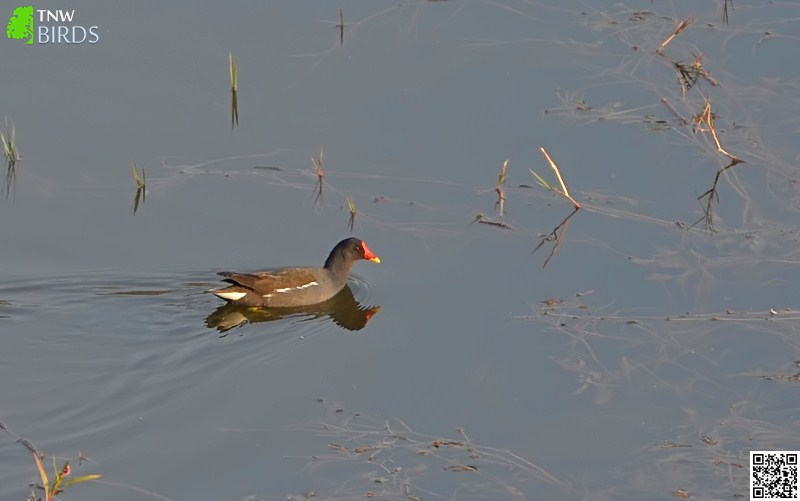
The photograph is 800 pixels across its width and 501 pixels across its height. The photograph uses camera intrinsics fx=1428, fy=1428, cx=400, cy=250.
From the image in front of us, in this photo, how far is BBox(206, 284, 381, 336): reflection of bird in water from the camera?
1099 centimetres

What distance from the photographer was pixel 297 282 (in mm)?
11320

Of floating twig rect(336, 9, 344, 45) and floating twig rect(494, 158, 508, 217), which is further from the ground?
floating twig rect(336, 9, 344, 45)

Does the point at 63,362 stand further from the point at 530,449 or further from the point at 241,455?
the point at 530,449

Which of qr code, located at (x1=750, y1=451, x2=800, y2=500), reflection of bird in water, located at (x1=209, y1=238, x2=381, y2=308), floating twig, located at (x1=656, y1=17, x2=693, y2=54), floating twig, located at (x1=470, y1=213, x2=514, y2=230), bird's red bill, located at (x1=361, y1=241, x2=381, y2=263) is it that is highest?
floating twig, located at (x1=656, y1=17, x2=693, y2=54)

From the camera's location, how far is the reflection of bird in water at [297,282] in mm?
10977

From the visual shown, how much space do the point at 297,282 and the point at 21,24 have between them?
4.49 metres

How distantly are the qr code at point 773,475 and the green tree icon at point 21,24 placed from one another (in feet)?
27.1

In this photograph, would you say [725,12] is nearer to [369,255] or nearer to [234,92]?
[234,92]

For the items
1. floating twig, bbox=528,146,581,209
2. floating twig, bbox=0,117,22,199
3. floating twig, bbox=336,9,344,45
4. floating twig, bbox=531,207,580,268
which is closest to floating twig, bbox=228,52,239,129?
floating twig, bbox=336,9,344,45

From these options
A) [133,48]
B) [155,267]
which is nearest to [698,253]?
[155,267]

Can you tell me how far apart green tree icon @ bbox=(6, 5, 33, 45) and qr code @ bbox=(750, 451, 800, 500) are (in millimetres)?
8272

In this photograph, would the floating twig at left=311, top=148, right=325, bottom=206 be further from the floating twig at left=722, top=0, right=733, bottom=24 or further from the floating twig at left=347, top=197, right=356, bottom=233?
the floating twig at left=722, top=0, right=733, bottom=24

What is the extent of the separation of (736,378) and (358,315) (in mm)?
3046

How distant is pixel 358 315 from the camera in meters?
11.2
